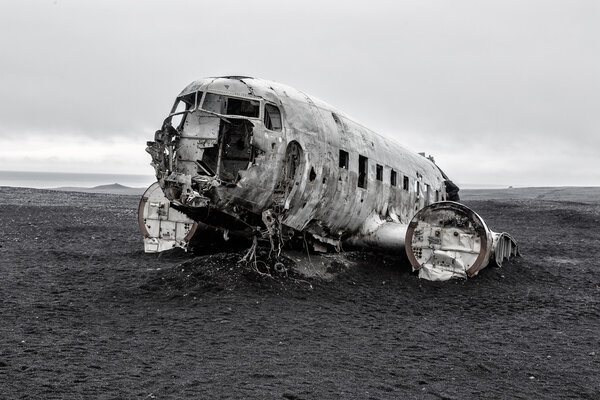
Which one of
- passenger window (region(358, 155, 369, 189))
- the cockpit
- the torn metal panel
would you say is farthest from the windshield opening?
the torn metal panel

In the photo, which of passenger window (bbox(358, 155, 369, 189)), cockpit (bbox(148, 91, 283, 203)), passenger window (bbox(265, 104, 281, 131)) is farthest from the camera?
passenger window (bbox(358, 155, 369, 189))

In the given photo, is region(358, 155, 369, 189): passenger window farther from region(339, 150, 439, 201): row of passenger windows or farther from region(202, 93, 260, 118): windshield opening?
region(202, 93, 260, 118): windshield opening

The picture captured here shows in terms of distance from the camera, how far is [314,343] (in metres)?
9.02

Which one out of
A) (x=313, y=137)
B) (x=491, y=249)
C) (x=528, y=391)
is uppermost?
(x=313, y=137)

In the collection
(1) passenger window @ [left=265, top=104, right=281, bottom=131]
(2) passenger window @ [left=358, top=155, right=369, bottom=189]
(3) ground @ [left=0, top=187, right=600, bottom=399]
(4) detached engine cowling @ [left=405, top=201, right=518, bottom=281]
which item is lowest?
(3) ground @ [left=0, top=187, right=600, bottom=399]

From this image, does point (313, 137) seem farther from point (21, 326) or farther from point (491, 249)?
point (21, 326)

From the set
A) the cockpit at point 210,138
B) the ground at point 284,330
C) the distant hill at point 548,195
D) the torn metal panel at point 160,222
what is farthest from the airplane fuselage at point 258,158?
the distant hill at point 548,195

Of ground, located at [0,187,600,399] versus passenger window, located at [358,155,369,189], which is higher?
passenger window, located at [358,155,369,189]

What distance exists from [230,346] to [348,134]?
7.90 meters

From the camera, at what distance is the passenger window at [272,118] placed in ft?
39.0

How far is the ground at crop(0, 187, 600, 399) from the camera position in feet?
23.4

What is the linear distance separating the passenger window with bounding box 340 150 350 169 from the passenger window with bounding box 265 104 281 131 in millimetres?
2703

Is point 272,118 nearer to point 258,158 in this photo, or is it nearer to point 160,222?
point 258,158

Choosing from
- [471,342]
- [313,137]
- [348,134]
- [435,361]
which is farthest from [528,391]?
[348,134]
